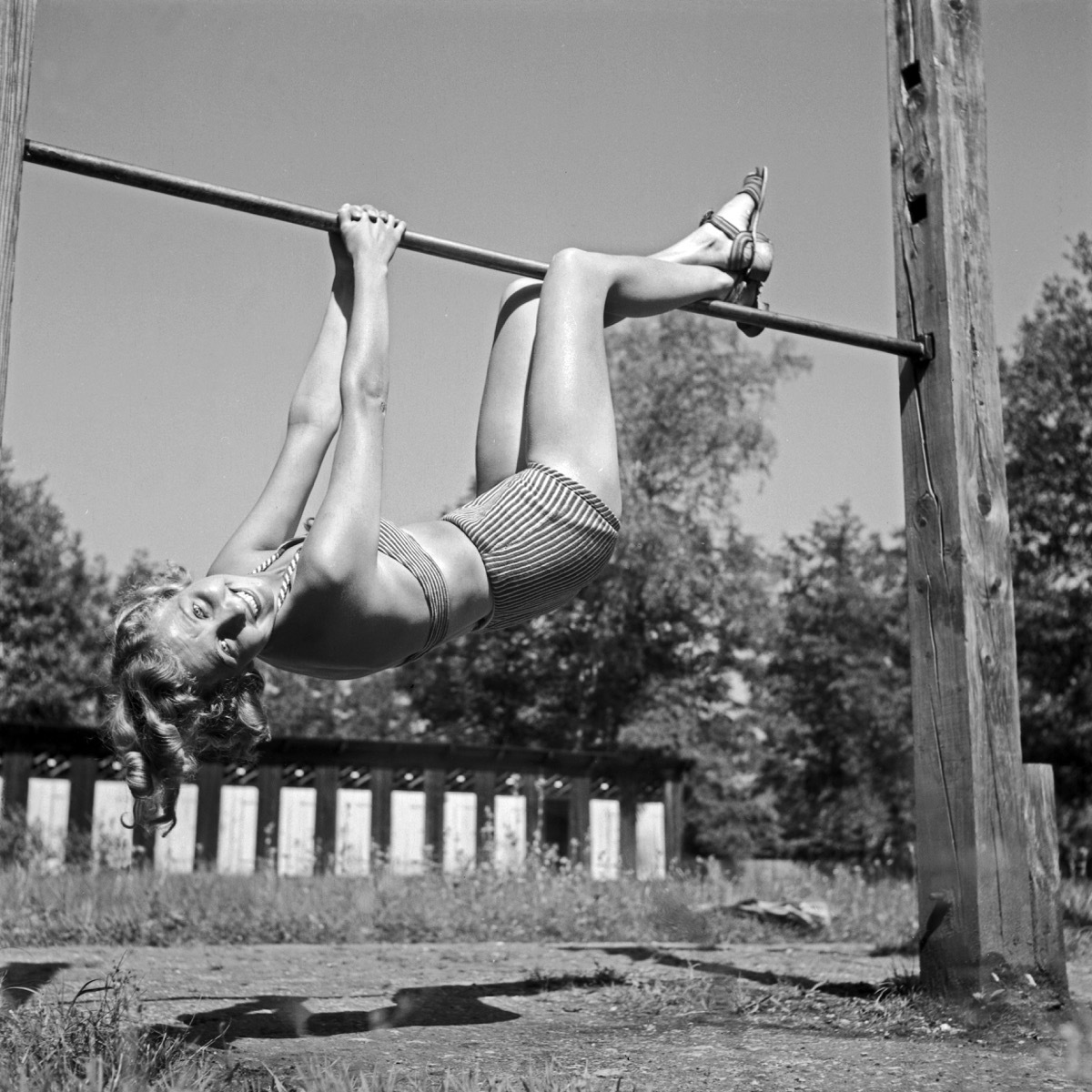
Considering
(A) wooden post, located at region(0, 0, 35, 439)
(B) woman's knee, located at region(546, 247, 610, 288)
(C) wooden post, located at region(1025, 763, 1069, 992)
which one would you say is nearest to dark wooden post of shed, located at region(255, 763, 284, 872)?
(C) wooden post, located at region(1025, 763, 1069, 992)

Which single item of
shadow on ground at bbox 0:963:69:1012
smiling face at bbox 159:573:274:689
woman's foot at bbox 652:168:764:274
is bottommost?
shadow on ground at bbox 0:963:69:1012

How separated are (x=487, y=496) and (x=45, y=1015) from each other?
1.67 metres

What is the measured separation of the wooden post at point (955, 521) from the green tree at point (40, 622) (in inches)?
915

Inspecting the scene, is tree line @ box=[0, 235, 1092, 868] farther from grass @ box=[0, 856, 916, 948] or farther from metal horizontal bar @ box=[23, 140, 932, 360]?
metal horizontal bar @ box=[23, 140, 932, 360]

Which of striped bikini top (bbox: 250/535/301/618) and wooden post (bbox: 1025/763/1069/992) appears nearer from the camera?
striped bikini top (bbox: 250/535/301/618)

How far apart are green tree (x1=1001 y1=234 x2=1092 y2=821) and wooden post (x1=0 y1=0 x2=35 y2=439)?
18.3 metres

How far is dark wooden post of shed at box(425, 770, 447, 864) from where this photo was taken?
39.5ft

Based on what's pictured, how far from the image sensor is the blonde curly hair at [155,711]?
2.86m

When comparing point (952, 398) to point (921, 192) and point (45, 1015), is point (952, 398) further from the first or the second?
point (45, 1015)

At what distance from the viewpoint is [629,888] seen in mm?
8953

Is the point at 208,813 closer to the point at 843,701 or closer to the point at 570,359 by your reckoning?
the point at 570,359

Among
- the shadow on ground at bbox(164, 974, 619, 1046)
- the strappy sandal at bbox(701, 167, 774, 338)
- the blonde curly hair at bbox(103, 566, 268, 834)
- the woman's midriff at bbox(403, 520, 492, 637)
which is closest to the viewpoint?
the blonde curly hair at bbox(103, 566, 268, 834)

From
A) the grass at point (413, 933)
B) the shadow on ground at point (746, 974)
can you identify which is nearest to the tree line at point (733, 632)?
the grass at point (413, 933)

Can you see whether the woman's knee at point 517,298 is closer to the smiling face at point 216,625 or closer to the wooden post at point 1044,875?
the smiling face at point 216,625
